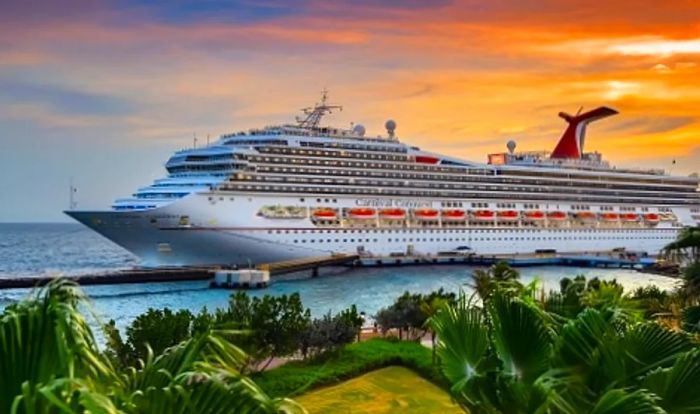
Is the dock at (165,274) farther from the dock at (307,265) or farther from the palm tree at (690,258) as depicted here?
the palm tree at (690,258)

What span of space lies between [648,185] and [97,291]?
202ft

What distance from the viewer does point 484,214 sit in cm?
7081

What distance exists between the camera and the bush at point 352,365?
834 inches

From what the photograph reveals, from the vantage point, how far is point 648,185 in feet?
274

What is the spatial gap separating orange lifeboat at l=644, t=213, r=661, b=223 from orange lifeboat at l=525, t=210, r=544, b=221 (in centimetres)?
1547

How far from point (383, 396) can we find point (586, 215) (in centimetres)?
6206

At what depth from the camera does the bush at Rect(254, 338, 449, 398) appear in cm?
2117

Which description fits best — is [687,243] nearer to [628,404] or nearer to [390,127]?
[628,404]

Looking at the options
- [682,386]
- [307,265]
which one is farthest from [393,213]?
[682,386]

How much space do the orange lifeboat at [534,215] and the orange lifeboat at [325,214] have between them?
23.2 meters

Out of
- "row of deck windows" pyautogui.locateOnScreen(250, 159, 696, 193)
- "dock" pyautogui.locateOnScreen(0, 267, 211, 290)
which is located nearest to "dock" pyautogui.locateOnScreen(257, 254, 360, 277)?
"dock" pyautogui.locateOnScreen(0, 267, 211, 290)

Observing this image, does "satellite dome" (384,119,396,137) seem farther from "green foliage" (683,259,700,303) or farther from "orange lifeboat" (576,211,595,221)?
"green foliage" (683,259,700,303)

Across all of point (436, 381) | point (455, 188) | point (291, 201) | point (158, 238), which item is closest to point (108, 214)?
point (158, 238)

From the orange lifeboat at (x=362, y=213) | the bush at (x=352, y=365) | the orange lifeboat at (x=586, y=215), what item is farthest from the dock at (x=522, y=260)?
the bush at (x=352, y=365)
